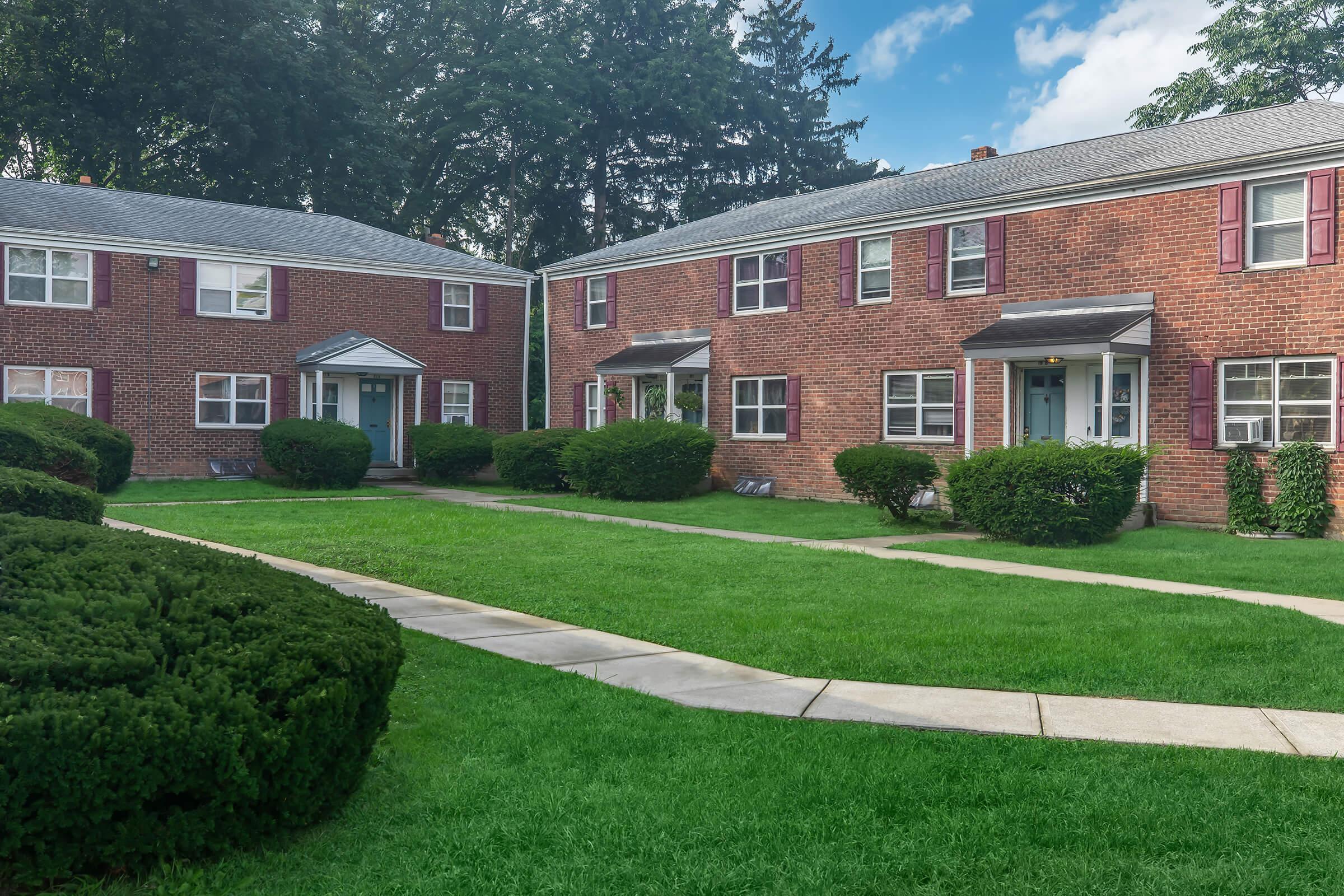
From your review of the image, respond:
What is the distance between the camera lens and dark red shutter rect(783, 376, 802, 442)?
2222cm

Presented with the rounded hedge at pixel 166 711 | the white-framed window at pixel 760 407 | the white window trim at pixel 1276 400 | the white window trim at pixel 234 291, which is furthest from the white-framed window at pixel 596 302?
the rounded hedge at pixel 166 711

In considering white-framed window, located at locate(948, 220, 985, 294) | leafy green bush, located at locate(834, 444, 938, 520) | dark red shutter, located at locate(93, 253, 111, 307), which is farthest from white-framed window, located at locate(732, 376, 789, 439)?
dark red shutter, located at locate(93, 253, 111, 307)

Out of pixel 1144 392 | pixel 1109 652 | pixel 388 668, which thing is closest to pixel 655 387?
pixel 1144 392

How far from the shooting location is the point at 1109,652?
7238 millimetres

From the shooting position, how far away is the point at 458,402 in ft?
96.1

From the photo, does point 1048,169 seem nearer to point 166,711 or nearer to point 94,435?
point 94,435

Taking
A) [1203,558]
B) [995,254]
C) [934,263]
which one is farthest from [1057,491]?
[934,263]

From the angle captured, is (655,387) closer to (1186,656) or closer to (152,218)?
(152,218)

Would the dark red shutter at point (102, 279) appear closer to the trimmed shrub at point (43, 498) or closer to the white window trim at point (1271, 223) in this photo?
the trimmed shrub at point (43, 498)

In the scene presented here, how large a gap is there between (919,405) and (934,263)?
2597mm

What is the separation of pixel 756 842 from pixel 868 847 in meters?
0.40

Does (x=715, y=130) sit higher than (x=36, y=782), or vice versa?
(x=715, y=130)

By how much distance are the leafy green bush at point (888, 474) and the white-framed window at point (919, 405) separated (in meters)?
2.94

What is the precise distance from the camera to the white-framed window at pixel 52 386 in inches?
914
